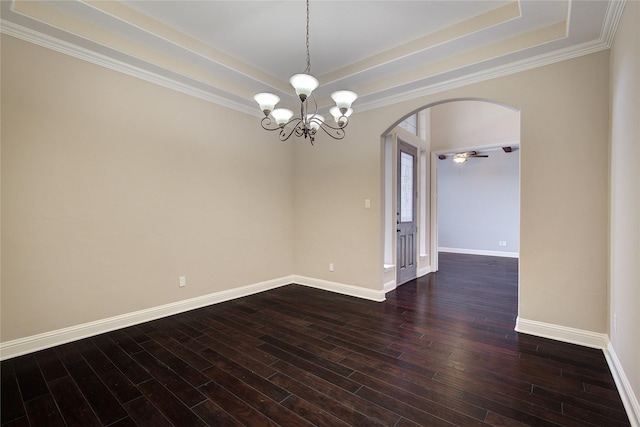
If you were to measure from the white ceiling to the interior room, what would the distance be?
18 millimetres

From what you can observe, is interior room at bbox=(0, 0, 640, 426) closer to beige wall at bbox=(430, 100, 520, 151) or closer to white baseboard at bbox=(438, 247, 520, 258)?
beige wall at bbox=(430, 100, 520, 151)

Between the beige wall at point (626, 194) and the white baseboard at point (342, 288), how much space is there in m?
2.32

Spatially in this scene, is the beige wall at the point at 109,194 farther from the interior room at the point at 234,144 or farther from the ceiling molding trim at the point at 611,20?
the ceiling molding trim at the point at 611,20

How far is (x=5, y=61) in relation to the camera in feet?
7.97

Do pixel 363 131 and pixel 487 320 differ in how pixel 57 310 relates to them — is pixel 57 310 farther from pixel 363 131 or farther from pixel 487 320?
pixel 487 320

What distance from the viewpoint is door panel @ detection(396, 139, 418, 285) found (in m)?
4.82

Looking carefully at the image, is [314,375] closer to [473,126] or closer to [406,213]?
[406,213]

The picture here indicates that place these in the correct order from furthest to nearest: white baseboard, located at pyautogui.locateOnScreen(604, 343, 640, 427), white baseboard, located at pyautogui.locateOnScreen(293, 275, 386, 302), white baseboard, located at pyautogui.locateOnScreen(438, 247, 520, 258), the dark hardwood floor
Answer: white baseboard, located at pyautogui.locateOnScreen(438, 247, 520, 258) → white baseboard, located at pyautogui.locateOnScreen(293, 275, 386, 302) → the dark hardwood floor → white baseboard, located at pyautogui.locateOnScreen(604, 343, 640, 427)

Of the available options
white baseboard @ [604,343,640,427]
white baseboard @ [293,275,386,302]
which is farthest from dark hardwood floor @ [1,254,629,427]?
white baseboard @ [293,275,386,302]

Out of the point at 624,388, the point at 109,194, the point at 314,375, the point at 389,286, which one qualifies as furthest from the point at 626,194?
the point at 109,194

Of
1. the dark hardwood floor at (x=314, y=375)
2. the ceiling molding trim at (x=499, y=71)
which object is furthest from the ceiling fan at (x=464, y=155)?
the dark hardwood floor at (x=314, y=375)

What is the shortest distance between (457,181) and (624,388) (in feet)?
25.1

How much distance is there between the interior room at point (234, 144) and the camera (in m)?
2.41

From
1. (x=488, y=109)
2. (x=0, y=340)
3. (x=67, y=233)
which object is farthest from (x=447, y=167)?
(x=0, y=340)
